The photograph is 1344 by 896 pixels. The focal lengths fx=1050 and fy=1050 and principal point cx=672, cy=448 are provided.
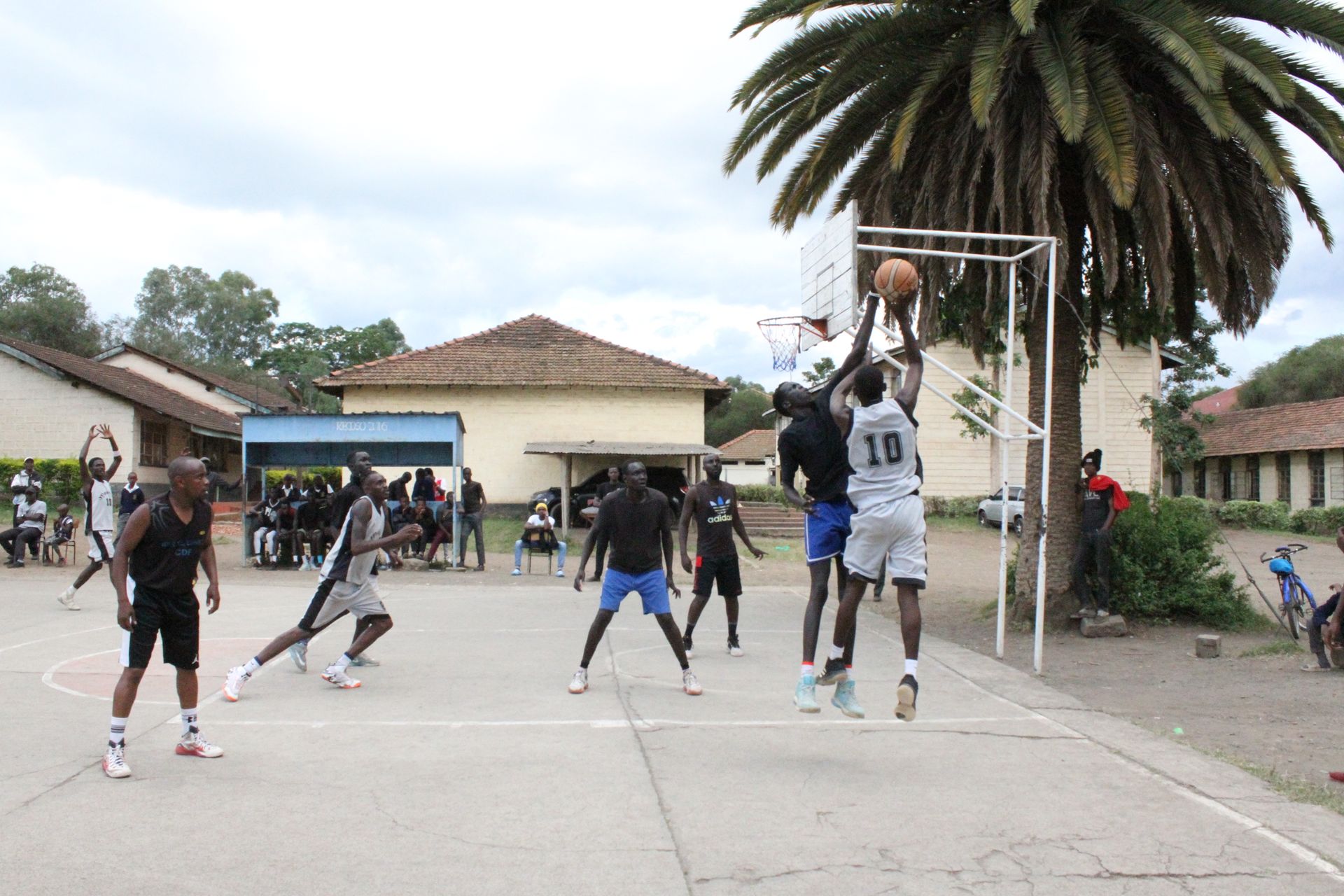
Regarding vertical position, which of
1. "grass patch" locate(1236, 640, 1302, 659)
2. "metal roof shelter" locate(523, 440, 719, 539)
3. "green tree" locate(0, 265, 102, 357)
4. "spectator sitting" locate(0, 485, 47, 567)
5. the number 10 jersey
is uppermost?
"green tree" locate(0, 265, 102, 357)

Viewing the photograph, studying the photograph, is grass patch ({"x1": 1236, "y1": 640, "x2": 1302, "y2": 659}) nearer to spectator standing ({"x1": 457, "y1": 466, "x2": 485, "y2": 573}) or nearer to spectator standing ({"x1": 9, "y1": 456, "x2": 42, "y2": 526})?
spectator standing ({"x1": 457, "y1": 466, "x2": 485, "y2": 573})

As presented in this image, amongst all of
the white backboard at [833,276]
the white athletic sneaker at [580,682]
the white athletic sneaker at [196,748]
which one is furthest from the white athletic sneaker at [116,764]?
the white backboard at [833,276]

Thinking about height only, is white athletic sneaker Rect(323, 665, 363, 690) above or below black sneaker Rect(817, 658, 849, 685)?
below

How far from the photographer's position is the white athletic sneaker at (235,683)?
7.81 metres

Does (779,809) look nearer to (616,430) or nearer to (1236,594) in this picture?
(1236,594)

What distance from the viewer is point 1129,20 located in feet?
36.6

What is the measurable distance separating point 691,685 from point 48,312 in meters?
57.1

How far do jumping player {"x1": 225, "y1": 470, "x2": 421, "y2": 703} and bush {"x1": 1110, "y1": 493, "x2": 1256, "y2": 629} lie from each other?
851 centimetres

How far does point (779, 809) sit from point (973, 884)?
3.86 feet

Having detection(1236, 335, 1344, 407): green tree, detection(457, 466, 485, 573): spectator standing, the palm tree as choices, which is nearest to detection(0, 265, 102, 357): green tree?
detection(457, 466, 485, 573): spectator standing

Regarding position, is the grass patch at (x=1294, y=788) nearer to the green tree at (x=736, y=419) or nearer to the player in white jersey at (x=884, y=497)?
the player in white jersey at (x=884, y=497)

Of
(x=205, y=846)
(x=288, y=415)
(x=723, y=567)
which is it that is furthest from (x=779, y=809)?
(x=288, y=415)

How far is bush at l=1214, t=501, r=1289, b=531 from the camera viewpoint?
36000mm

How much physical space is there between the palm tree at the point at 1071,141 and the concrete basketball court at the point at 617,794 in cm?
530
